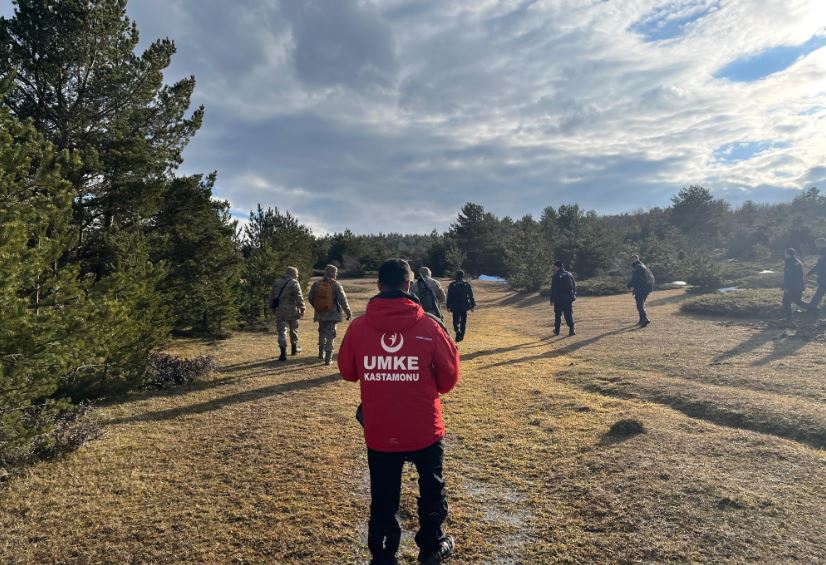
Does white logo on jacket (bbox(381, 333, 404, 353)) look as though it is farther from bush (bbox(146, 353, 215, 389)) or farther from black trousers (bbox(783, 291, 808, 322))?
black trousers (bbox(783, 291, 808, 322))

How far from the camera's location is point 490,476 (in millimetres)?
4785

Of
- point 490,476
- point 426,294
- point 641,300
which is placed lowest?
point 490,476

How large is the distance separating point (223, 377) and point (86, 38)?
Answer: 7952 mm

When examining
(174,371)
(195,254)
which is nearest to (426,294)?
(174,371)

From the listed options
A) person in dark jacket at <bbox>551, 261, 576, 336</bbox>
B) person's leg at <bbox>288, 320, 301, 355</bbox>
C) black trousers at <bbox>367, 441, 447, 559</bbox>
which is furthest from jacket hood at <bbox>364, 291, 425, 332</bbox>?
person in dark jacket at <bbox>551, 261, 576, 336</bbox>

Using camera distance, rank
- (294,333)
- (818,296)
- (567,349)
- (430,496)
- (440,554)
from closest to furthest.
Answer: (430,496) → (440,554) → (294,333) → (567,349) → (818,296)

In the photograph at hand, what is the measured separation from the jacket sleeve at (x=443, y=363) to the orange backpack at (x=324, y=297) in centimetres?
656

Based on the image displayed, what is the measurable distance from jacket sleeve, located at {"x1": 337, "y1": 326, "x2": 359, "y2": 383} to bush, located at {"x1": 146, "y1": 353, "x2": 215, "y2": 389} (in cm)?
621

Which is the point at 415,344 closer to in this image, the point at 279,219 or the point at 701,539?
the point at 701,539

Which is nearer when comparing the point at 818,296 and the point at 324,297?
the point at 324,297

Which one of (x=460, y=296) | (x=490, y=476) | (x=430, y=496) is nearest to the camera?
(x=430, y=496)

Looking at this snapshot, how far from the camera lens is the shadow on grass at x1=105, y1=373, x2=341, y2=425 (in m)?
6.72

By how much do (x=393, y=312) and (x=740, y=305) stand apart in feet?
53.9

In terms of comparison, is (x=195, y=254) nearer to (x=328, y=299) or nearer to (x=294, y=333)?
(x=294, y=333)
